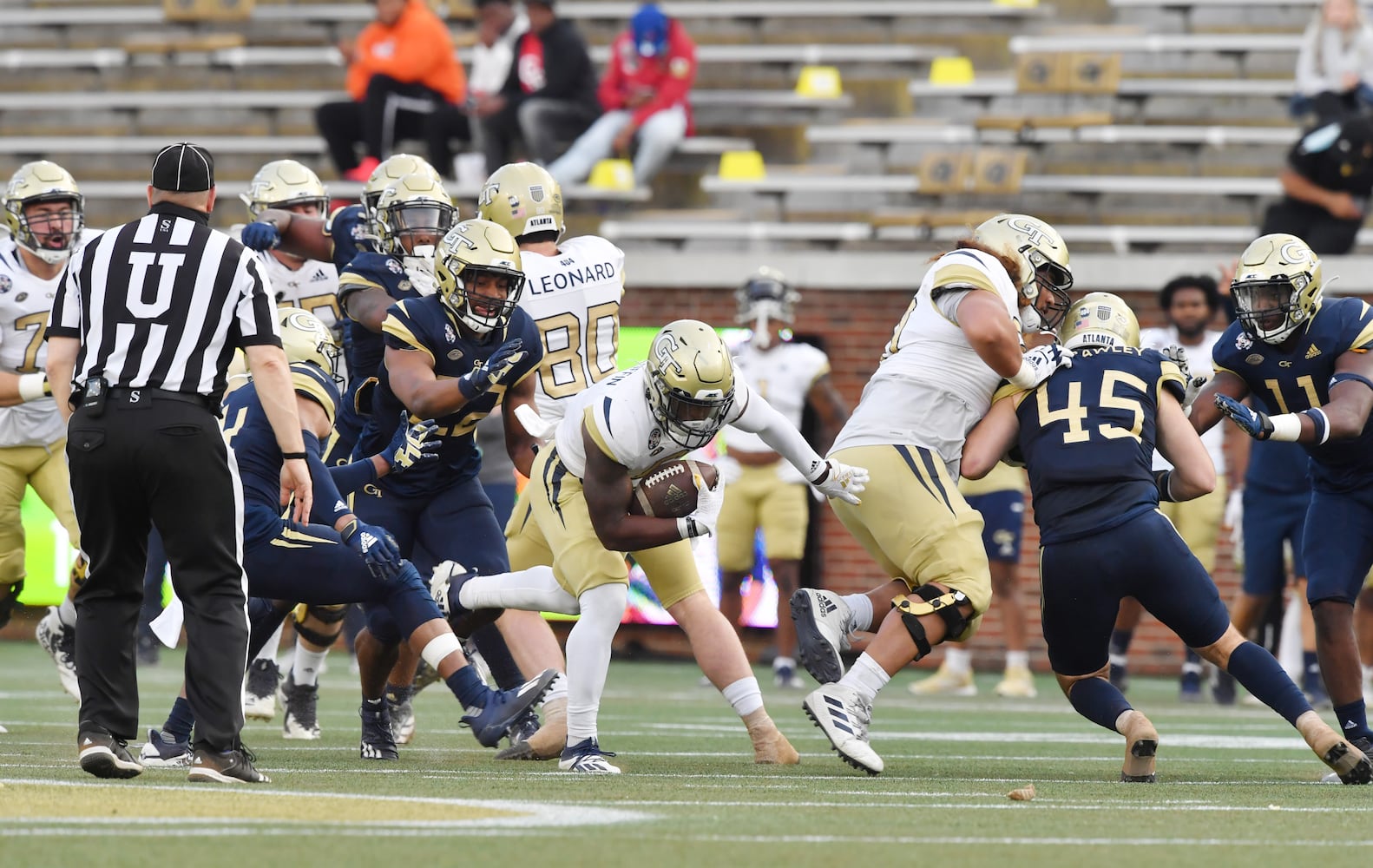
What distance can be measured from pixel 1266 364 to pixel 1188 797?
73.4 inches

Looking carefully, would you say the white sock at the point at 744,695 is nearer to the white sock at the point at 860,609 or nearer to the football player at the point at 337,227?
the white sock at the point at 860,609

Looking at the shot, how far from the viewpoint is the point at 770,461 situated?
1159 centimetres

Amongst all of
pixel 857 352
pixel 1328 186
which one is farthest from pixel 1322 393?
pixel 857 352

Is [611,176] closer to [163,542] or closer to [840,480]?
[840,480]

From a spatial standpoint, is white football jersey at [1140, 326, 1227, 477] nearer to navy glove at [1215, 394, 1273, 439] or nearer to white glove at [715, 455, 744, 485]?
white glove at [715, 455, 744, 485]

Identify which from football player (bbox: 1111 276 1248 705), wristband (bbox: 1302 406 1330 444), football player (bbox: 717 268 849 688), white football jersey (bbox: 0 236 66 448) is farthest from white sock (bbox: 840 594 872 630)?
football player (bbox: 717 268 849 688)

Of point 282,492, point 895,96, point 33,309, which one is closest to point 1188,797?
point 282,492

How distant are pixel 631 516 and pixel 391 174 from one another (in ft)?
7.58

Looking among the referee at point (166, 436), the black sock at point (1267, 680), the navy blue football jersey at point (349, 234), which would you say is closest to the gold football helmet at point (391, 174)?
the navy blue football jersey at point (349, 234)

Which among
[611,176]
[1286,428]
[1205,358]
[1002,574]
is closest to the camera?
[1286,428]

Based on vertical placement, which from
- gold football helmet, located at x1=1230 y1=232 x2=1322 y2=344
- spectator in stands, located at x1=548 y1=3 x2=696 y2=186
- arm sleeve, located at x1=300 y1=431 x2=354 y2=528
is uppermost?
spectator in stands, located at x1=548 y1=3 x2=696 y2=186

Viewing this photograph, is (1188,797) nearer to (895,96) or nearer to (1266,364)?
(1266,364)

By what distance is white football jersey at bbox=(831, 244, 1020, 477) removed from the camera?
255 inches

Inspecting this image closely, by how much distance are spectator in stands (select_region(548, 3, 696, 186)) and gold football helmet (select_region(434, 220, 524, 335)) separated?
7719 millimetres
